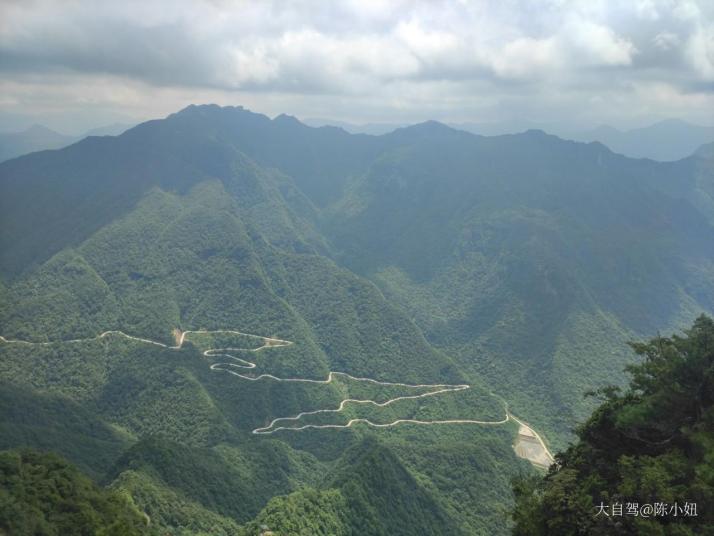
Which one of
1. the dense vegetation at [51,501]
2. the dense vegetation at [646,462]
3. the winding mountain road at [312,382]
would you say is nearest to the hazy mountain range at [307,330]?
the winding mountain road at [312,382]

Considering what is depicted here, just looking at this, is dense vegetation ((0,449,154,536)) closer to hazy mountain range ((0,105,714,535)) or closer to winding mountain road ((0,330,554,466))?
hazy mountain range ((0,105,714,535))

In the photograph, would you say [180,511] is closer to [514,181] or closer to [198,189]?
[198,189]

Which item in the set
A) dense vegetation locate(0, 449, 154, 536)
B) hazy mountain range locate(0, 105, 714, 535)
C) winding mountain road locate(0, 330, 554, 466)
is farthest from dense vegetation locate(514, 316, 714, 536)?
winding mountain road locate(0, 330, 554, 466)

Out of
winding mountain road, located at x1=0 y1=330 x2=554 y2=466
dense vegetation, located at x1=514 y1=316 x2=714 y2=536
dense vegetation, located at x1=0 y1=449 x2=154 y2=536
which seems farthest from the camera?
winding mountain road, located at x1=0 y1=330 x2=554 y2=466

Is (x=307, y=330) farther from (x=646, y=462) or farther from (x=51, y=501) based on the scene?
(x=646, y=462)

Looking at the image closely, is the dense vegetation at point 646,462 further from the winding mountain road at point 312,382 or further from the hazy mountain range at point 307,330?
the winding mountain road at point 312,382

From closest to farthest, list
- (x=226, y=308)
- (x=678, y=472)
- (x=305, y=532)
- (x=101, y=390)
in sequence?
1. (x=678, y=472)
2. (x=305, y=532)
3. (x=101, y=390)
4. (x=226, y=308)

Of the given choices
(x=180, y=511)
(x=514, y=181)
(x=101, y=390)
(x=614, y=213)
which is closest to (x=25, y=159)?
(x=101, y=390)
